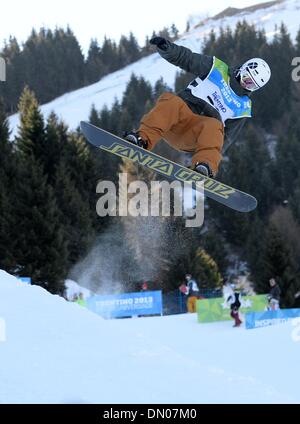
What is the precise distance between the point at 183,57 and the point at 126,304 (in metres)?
13.7

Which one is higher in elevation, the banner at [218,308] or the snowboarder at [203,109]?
the snowboarder at [203,109]

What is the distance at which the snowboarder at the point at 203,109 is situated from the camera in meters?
7.96

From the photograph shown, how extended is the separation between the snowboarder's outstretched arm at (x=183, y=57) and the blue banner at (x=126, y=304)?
12836mm

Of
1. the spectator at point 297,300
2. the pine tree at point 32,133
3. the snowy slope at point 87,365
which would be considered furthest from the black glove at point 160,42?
the pine tree at point 32,133

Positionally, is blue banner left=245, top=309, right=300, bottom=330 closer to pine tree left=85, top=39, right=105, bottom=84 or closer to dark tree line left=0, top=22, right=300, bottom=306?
dark tree line left=0, top=22, right=300, bottom=306

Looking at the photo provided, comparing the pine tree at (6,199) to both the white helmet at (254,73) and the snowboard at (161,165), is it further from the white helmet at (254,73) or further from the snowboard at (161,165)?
the white helmet at (254,73)

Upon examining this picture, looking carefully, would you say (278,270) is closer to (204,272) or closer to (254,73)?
(204,272)

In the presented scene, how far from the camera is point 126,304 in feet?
67.7

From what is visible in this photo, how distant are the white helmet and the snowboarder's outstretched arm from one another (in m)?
0.43

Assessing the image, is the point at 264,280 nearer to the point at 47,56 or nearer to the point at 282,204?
the point at 282,204

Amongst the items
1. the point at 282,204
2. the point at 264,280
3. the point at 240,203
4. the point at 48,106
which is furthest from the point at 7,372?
the point at 48,106

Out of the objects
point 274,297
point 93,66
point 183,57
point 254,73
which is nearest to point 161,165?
point 183,57
